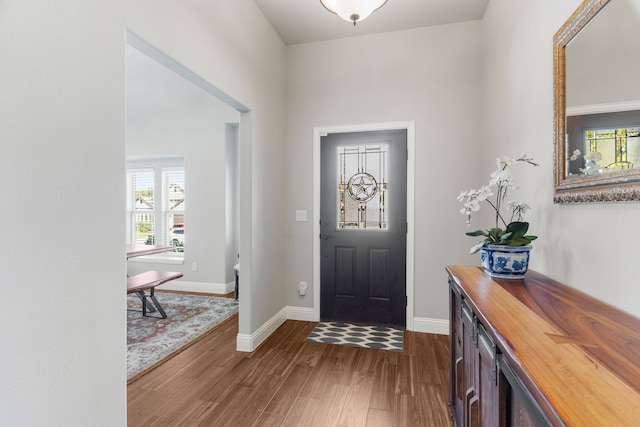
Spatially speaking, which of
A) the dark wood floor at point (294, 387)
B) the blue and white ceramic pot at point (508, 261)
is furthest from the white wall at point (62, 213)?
the blue and white ceramic pot at point (508, 261)

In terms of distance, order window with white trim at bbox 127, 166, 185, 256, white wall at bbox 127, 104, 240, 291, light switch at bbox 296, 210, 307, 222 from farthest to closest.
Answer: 1. window with white trim at bbox 127, 166, 185, 256
2. white wall at bbox 127, 104, 240, 291
3. light switch at bbox 296, 210, 307, 222

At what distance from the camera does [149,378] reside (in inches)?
89.4

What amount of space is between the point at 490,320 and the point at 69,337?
1539 mm

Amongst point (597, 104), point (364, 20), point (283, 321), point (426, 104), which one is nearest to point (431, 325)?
point (283, 321)

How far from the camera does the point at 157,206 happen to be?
5.11m

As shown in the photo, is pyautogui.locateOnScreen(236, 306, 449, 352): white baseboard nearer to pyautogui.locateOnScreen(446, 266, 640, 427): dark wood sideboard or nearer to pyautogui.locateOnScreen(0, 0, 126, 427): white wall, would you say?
pyautogui.locateOnScreen(0, 0, 126, 427): white wall

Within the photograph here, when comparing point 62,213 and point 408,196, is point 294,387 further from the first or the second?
point 408,196

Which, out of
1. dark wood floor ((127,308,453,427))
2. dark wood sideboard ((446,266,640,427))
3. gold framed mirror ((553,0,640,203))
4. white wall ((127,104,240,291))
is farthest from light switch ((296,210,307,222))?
gold framed mirror ((553,0,640,203))

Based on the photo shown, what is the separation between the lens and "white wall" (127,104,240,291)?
4508 mm

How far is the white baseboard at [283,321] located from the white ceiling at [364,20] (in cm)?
299

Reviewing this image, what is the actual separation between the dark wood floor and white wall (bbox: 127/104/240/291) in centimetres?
186

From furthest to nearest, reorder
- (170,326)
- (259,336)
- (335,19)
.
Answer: (170,326)
(335,19)
(259,336)

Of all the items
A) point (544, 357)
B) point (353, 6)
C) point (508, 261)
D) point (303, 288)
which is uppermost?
point (353, 6)

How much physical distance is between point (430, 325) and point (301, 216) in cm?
178
